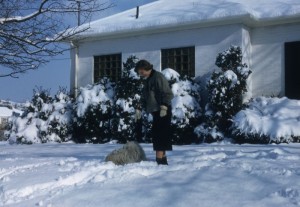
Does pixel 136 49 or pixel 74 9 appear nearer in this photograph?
pixel 74 9

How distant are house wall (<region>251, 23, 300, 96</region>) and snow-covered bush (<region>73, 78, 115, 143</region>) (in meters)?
5.07

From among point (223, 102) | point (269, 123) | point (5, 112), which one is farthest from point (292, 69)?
point (5, 112)

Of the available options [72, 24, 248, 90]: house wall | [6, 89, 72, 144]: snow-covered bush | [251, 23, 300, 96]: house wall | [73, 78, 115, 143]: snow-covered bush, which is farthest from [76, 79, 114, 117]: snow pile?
[251, 23, 300, 96]: house wall

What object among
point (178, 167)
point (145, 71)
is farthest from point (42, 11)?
point (178, 167)

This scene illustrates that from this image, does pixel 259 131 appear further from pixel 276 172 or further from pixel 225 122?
pixel 276 172

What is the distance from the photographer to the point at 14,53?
9109mm

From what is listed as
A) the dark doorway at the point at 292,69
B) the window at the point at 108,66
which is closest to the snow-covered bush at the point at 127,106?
the window at the point at 108,66

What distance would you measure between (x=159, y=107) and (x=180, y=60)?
9.13 m

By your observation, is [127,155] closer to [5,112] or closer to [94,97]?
[94,97]

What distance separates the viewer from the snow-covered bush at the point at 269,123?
1144cm

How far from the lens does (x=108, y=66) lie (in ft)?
57.4

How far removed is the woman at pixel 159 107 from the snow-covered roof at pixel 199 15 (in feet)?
25.9

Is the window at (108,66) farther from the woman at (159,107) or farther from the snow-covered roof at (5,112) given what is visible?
the snow-covered roof at (5,112)

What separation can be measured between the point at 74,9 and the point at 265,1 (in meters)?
9.61
